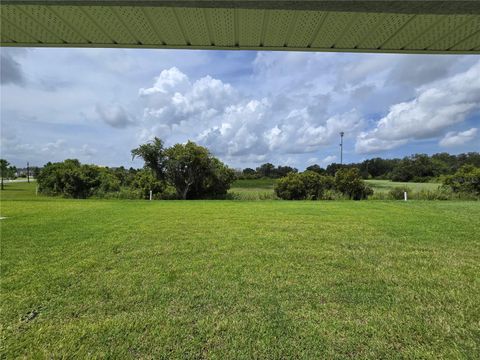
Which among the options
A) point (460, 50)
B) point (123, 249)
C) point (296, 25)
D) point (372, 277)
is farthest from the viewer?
point (123, 249)

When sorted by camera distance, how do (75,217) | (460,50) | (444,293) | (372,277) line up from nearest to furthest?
(460,50) < (444,293) < (372,277) < (75,217)

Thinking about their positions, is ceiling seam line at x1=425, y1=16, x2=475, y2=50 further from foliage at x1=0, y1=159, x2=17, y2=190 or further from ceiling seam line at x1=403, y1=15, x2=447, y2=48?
foliage at x1=0, y1=159, x2=17, y2=190

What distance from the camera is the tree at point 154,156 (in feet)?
63.7

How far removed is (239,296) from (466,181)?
18.1m

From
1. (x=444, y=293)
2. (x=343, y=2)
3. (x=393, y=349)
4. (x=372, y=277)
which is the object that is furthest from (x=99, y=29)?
(x=444, y=293)

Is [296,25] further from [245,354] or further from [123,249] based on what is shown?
[123,249]

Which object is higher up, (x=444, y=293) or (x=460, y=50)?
(x=460, y=50)

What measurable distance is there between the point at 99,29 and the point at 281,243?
3.99m

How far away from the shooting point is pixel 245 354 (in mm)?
1885

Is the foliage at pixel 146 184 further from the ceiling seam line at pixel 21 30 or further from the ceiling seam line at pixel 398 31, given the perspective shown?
the ceiling seam line at pixel 398 31

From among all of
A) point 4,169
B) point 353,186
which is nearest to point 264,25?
point 353,186

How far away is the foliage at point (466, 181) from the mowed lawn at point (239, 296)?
13313mm

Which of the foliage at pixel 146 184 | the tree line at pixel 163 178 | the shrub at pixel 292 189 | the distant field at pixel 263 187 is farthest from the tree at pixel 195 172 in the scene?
the shrub at pixel 292 189

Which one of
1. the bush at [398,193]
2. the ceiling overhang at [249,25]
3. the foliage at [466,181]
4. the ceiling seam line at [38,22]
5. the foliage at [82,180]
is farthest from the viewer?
the foliage at [82,180]
